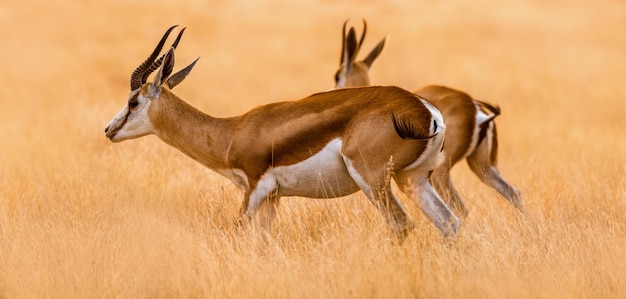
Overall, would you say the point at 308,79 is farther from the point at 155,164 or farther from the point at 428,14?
the point at 155,164

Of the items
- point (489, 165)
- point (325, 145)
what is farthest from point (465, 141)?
point (325, 145)

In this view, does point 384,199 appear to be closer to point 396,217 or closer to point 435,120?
point 396,217

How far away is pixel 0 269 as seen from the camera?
6.41 meters

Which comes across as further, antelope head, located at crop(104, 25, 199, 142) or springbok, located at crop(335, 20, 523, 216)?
springbok, located at crop(335, 20, 523, 216)

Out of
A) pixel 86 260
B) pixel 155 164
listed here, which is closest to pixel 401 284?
pixel 86 260

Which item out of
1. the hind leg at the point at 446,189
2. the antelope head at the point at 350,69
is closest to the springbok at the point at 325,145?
the hind leg at the point at 446,189

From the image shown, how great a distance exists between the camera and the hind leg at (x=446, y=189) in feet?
27.3

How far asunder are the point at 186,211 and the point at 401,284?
112 inches

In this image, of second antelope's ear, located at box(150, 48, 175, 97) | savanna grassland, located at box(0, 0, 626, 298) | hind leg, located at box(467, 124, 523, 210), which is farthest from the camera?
hind leg, located at box(467, 124, 523, 210)

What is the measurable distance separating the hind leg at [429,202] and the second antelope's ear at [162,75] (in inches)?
68.9

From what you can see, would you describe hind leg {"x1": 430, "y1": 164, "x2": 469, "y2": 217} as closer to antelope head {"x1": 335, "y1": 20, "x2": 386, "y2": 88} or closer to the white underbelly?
the white underbelly

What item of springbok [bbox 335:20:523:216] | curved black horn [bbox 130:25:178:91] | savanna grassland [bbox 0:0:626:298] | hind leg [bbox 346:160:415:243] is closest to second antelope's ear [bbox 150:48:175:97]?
curved black horn [bbox 130:25:178:91]

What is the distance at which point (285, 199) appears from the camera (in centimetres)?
830

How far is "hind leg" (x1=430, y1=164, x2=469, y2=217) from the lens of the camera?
8.33 meters
